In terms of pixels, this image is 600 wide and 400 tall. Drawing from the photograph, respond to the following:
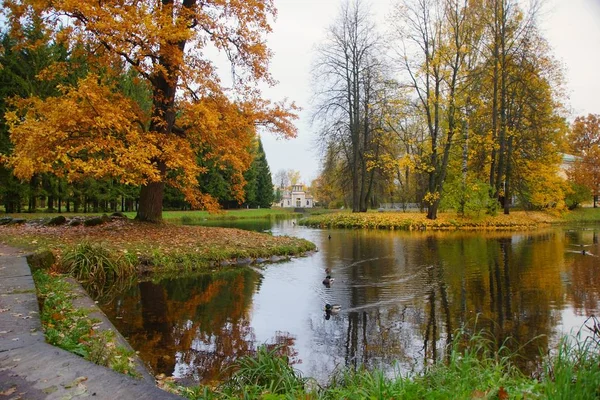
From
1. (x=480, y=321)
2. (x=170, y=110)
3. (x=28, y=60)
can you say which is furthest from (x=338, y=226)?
(x=28, y=60)

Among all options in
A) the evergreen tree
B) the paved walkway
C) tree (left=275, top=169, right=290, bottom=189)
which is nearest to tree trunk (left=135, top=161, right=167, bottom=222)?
the paved walkway

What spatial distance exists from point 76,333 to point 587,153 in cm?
4971

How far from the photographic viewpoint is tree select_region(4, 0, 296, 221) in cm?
1064

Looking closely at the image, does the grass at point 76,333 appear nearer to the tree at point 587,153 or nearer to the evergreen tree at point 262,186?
the tree at point 587,153

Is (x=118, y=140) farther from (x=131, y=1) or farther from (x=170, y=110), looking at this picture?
(x=131, y=1)

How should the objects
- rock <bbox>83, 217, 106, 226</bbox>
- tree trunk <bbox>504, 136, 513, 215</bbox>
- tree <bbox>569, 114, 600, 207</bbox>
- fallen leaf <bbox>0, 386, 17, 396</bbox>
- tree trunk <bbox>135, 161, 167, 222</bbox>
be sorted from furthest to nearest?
1. tree <bbox>569, 114, 600, 207</bbox>
2. tree trunk <bbox>504, 136, 513, 215</bbox>
3. tree trunk <bbox>135, 161, 167, 222</bbox>
4. rock <bbox>83, 217, 106, 226</bbox>
5. fallen leaf <bbox>0, 386, 17, 396</bbox>

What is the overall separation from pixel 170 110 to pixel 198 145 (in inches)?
91.5

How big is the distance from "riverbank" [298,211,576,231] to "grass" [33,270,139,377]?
20.4 meters

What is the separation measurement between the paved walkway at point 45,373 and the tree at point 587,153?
42321 millimetres

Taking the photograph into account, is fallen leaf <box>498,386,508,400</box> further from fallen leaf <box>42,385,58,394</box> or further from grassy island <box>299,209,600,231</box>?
grassy island <box>299,209,600,231</box>

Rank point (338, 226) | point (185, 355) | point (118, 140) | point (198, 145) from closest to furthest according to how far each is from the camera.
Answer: point (185, 355)
point (118, 140)
point (198, 145)
point (338, 226)

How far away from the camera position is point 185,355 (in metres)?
4.97

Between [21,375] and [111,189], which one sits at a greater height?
[111,189]

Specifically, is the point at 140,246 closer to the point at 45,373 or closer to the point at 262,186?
the point at 45,373
